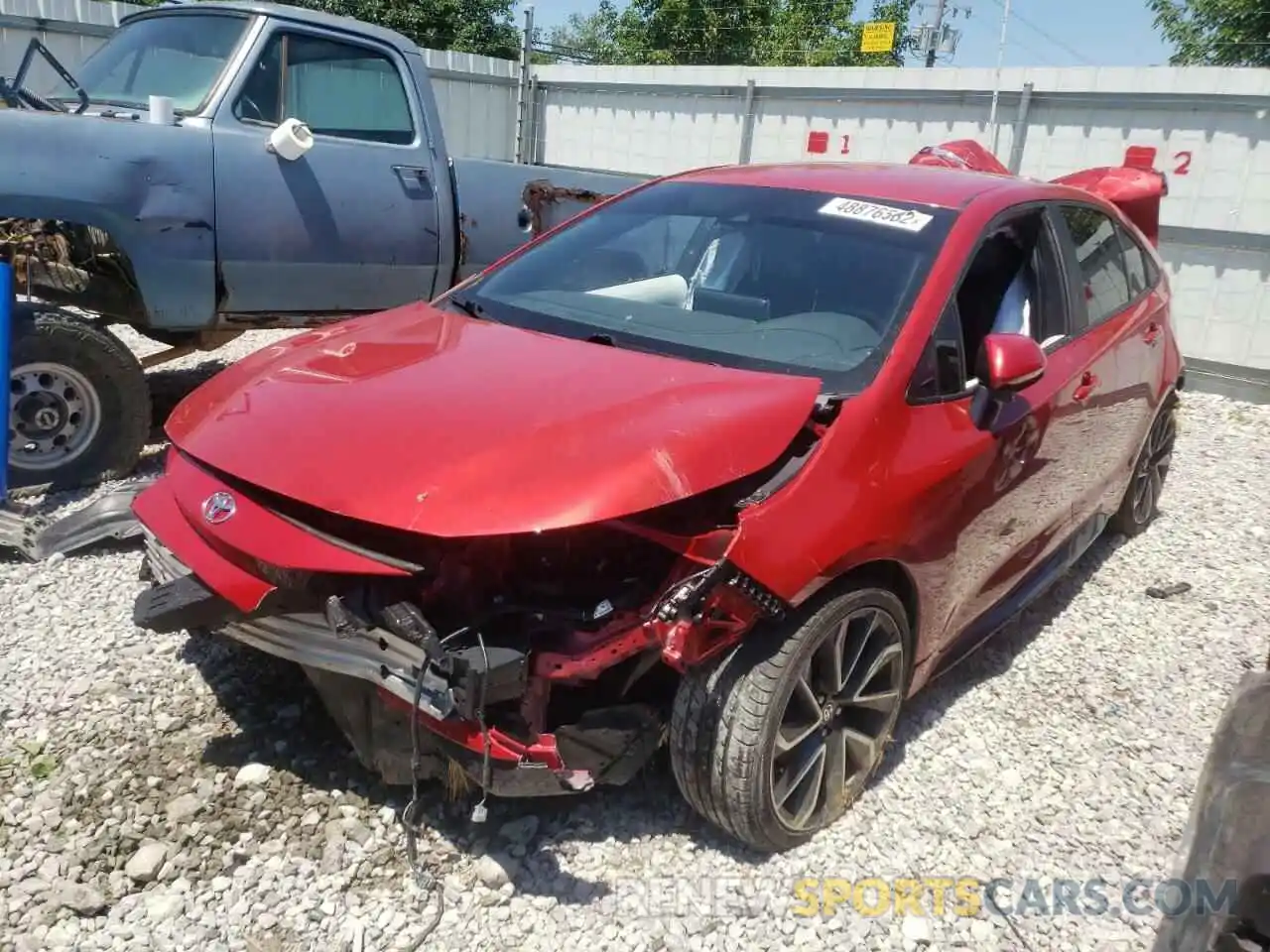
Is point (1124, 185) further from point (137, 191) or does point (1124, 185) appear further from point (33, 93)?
point (33, 93)

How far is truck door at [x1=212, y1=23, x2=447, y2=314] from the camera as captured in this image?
4.87 metres

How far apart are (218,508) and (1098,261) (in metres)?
3.33

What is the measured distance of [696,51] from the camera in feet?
88.7

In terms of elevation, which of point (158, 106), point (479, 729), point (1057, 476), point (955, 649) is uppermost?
point (158, 106)

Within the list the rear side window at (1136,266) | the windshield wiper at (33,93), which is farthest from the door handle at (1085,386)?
the windshield wiper at (33,93)

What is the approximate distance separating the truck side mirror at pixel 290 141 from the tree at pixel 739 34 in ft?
74.0

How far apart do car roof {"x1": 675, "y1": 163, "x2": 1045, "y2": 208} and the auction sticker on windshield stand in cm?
5

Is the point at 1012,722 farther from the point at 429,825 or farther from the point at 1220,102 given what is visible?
the point at 1220,102

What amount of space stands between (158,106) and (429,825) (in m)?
3.72

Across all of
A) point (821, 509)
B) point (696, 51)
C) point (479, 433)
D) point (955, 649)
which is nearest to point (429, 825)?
point (479, 433)

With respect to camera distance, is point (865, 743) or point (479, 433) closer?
point (479, 433)

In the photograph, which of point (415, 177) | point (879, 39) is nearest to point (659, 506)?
point (415, 177)

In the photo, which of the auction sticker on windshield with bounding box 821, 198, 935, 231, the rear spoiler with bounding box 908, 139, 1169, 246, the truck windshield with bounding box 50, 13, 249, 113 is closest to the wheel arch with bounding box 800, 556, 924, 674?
the auction sticker on windshield with bounding box 821, 198, 935, 231

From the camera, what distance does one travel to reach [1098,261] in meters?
4.00
